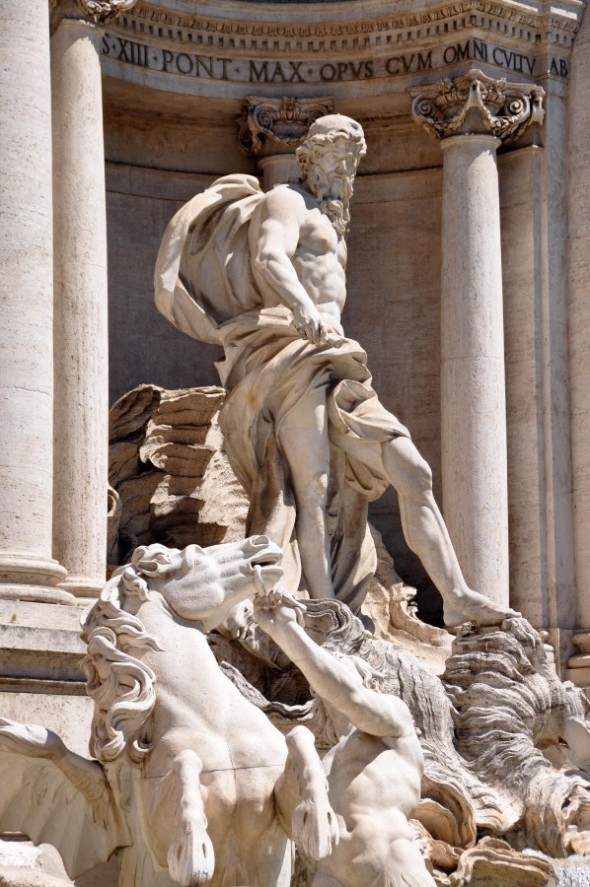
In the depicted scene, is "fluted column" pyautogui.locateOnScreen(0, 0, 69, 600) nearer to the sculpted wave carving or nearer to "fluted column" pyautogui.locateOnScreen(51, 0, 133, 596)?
"fluted column" pyautogui.locateOnScreen(51, 0, 133, 596)

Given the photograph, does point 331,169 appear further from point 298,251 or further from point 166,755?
point 166,755

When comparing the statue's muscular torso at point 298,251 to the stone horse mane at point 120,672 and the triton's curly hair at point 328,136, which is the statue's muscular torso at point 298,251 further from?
the stone horse mane at point 120,672

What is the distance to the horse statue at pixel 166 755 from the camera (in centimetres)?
912

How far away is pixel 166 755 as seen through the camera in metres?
9.21

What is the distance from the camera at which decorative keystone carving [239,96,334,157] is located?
1816cm

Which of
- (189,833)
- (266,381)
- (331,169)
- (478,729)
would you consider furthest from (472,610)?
(189,833)

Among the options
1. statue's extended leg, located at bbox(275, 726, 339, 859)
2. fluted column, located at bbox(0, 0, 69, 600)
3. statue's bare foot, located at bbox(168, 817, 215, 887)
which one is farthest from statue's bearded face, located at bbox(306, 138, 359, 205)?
statue's bare foot, located at bbox(168, 817, 215, 887)

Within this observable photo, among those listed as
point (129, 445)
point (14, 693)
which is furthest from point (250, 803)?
point (129, 445)

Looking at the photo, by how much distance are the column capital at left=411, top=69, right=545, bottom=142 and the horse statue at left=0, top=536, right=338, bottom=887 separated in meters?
8.92

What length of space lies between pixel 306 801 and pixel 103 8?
839cm

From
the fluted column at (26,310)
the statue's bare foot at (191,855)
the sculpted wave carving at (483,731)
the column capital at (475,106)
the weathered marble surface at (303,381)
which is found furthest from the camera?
the column capital at (475,106)

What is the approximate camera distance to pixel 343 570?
1511 cm

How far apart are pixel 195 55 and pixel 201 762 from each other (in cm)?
1007

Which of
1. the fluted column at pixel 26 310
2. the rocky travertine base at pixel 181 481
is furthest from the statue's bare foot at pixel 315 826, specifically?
the rocky travertine base at pixel 181 481
